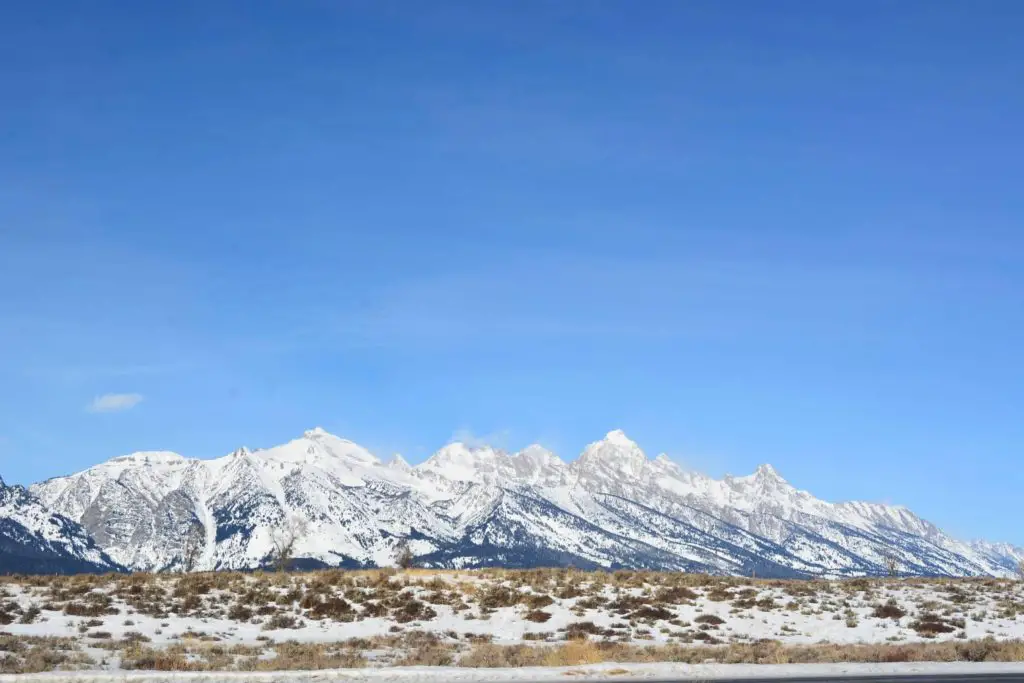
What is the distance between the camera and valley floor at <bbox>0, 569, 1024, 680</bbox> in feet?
114

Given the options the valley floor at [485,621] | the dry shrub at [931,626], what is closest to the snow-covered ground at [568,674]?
the valley floor at [485,621]

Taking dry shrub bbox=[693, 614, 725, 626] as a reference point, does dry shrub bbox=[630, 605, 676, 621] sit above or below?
above

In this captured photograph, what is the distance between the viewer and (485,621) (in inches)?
1866

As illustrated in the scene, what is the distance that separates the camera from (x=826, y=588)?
59.5 m

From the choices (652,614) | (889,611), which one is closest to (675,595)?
(652,614)

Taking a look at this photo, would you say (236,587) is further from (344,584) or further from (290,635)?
(290,635)

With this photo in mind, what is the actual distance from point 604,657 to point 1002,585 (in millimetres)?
38357

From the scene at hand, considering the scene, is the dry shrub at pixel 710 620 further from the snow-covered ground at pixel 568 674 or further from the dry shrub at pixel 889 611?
Answer: the snow-covered ground at pixel 568 674

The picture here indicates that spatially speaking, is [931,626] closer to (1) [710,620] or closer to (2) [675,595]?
(1) [710,620]

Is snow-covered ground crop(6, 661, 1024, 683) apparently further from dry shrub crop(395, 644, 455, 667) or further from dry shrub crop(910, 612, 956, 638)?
dry shrub crop(910, 612, 956, 638)

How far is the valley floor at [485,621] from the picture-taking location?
114 ft

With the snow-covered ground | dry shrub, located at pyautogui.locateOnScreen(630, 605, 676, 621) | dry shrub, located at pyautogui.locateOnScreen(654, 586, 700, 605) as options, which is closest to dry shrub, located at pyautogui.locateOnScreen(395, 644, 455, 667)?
the snow-covered ground

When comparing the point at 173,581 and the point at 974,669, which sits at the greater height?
the point at 173,581

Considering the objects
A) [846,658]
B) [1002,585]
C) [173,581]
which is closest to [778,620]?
[846,658]
